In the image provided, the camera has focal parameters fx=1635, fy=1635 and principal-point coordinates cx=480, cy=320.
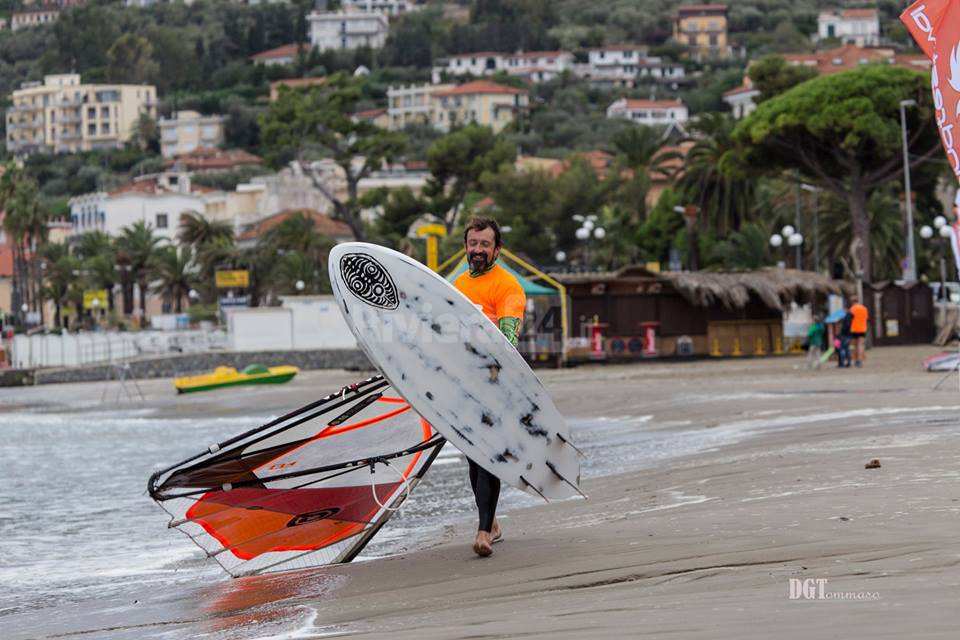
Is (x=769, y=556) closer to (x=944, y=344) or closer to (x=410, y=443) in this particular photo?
(x=410, y=443)

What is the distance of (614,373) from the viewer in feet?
106

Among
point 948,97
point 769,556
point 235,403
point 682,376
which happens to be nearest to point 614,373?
point 682,376

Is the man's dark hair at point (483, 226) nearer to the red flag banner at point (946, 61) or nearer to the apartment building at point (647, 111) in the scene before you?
the red flag banner at point (946, 61)

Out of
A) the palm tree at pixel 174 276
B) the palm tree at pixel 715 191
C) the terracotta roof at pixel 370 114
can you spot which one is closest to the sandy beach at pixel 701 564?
the palm tree at pixel 715 191

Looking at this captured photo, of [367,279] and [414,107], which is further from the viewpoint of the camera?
[414,107]

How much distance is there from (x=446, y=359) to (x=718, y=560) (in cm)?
170

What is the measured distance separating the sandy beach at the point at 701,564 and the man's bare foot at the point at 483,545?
79 millimetres

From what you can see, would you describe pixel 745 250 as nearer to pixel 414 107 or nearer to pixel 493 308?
pixel 493 308

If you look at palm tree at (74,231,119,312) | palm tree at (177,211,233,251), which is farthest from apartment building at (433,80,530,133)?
palm tree at (177,211,233,251)

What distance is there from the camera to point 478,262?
25.9 ft

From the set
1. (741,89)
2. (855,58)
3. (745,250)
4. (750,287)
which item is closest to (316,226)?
(745,250)

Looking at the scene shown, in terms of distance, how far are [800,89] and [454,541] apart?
41012 millimetres

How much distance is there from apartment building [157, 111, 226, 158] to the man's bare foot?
621 ft

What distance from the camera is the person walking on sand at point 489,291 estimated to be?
25.3 ft
